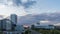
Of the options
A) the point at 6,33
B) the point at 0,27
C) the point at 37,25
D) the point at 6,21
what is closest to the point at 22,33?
the point at 6,33

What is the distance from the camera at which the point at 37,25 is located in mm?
31703

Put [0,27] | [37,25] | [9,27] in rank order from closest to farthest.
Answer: [0,27] → [9,27] → [37,25]

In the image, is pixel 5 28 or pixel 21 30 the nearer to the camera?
pixel 21 30

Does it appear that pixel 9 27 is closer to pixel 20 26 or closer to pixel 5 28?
pixel 5 28

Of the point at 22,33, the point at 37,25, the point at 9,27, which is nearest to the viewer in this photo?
the point at 22,33

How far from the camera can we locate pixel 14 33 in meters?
18.9

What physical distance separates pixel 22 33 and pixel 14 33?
3.63ft

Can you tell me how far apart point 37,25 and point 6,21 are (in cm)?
967

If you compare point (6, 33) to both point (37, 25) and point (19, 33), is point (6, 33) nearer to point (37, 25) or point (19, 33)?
point (19, 33)

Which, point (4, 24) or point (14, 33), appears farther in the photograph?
point (4, 24)

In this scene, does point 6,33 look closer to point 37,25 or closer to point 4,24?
point 4,24

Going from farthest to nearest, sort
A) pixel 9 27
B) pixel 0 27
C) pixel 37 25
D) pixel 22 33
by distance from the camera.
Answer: pixel 37 25, pixel 9 27, pixel 0 27, pixel 22 33

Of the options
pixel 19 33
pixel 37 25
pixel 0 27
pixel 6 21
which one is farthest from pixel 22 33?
pixel 37 25

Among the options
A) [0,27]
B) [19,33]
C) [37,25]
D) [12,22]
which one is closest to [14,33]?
[19,33]
